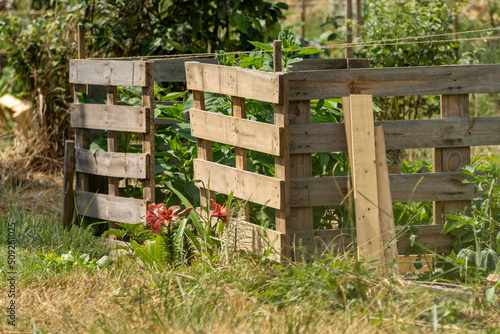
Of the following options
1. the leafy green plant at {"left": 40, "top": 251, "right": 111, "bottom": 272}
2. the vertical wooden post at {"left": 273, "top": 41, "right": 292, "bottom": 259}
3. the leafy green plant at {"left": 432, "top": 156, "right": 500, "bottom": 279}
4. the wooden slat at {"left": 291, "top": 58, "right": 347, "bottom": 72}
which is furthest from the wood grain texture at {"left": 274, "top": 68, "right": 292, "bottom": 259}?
the wooden slat at {"left": 291, "top": 58, "right": 347, "bottom": 72}

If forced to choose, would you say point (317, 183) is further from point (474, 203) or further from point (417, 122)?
point (474, 203)

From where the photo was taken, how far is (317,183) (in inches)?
147

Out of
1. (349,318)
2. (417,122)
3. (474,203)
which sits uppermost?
(417,122)

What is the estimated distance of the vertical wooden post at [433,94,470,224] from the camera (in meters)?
3.87

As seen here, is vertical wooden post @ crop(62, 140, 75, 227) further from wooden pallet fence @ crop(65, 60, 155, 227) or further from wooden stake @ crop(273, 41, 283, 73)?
wooden stake @ crop(273, 41, 283, 73)

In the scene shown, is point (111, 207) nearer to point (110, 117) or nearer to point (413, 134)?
point (110, 117)

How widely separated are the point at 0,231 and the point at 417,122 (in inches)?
121

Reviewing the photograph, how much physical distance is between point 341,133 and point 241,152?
66 cm

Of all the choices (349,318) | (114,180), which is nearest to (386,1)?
(114,180)

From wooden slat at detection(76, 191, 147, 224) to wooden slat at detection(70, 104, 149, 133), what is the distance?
0.53 meters

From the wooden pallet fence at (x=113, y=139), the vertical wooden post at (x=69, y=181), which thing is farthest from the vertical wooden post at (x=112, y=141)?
→ the vertical wooden post at (x=69, y=181)

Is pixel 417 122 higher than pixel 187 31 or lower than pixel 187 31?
lower

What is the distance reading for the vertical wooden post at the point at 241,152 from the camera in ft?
13.1

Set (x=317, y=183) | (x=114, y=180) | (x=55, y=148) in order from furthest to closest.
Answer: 1. (x=55, y=148)
2. (x=114, y=180)
3. (x=317, y=183)
